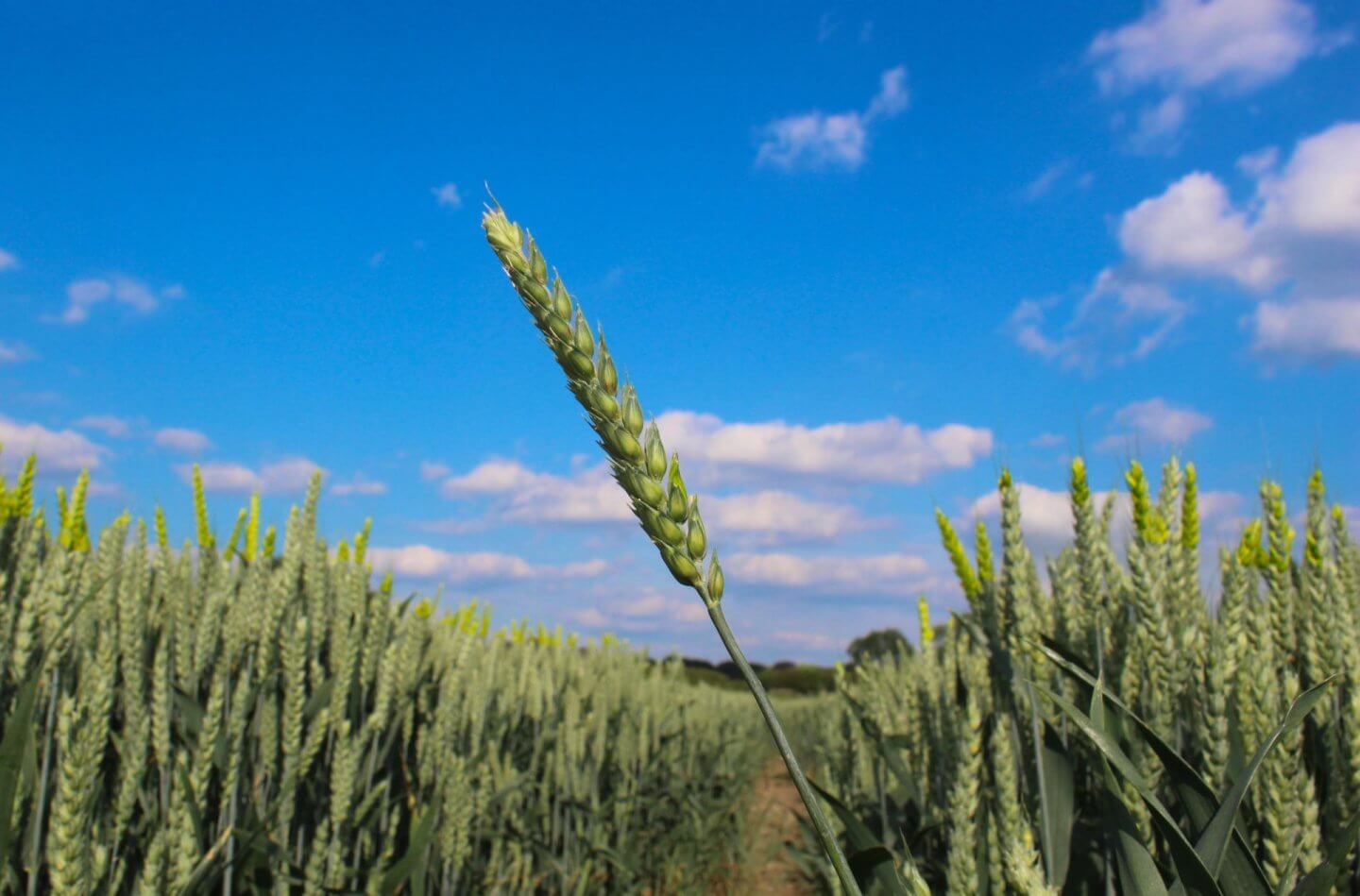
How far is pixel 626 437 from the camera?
2.15ft

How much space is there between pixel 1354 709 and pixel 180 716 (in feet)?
9.69

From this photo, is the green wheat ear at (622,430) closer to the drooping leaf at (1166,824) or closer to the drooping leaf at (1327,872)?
the drooping leaf at (1166,824)

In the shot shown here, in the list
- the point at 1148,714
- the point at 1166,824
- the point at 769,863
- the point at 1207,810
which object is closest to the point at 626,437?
the point at 1166,824

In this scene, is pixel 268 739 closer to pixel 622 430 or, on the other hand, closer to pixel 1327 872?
pixel 622 430

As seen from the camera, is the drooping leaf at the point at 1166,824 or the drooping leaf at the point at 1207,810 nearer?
the drooping leaf at the point at 1166,824

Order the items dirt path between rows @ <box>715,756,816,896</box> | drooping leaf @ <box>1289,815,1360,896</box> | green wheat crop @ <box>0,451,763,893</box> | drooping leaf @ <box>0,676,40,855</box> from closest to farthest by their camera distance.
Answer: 1. drooping leaf @ <box>1289,815,1360,896</box>
2. drooping leaf @ <box>0,676,40,855</box>
3. green wheat crop @ <box>0,451,763,893</box>
4. dirt path between rows @ <box>715,756,816,896</box>

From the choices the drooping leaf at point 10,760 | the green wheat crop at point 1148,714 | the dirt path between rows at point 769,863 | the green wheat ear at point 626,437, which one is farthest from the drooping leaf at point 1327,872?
the dirt path between rows at point 769,863

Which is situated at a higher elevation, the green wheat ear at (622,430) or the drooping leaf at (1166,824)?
the green wheat ear at (622,430)

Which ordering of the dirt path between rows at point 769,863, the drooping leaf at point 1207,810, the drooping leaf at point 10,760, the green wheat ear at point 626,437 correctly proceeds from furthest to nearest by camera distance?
the dirt path between rows at point 769,863 → the drooping leaf at point 10,760 → the drooping leaf at point 1207,810 → the green wheat ear at point 626,437

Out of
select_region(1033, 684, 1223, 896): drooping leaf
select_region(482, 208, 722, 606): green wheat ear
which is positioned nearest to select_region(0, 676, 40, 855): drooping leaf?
select_region(482, 208, 722, 606): green wheat ear

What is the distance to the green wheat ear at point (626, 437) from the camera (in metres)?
0.64

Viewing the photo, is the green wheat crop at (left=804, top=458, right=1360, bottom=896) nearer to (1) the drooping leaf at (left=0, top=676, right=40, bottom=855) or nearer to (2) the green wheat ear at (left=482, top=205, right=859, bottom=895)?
(2) the green wheat ear at (left=482, top=205, right=859, bottom=895)

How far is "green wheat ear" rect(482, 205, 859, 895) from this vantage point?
0.64 meters

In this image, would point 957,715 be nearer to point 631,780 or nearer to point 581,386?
point 581,386
